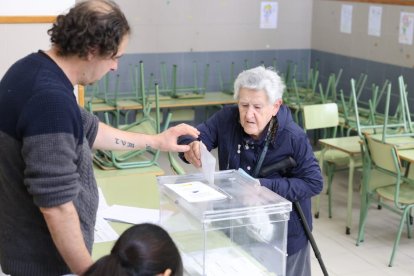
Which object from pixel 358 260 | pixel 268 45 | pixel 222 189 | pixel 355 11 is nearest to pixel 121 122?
pixel 268 45

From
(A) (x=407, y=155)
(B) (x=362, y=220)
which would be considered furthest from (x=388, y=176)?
(A) (x=407, y=155)

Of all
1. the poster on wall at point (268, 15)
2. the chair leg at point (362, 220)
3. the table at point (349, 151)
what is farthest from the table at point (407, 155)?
the poster on wall at point (268, 15)

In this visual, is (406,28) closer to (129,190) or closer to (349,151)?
(349,151)

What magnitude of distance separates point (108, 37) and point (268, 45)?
6.53m

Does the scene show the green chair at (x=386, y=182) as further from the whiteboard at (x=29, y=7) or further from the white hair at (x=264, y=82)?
the whiteboard at (x=29, y=7)

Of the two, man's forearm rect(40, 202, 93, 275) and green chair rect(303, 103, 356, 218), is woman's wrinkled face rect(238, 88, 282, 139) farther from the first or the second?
green chair rect(303, 103, 356, 218)

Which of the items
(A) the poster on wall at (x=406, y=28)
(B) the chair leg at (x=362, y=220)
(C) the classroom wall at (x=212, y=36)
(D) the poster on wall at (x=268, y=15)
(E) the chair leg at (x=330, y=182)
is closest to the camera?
(B) the chair leg at (x=362, y=220)

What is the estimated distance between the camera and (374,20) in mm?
6887

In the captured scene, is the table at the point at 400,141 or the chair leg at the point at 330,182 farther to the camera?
the chair leg at the point at 330,182

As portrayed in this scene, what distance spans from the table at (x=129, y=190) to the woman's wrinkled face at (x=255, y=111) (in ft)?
2.06

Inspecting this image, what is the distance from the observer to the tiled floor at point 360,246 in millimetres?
4383

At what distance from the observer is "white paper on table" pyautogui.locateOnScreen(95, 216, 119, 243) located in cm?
241

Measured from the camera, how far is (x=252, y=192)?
1970 millimetres

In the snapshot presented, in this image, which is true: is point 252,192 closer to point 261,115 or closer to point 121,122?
point 261,115
